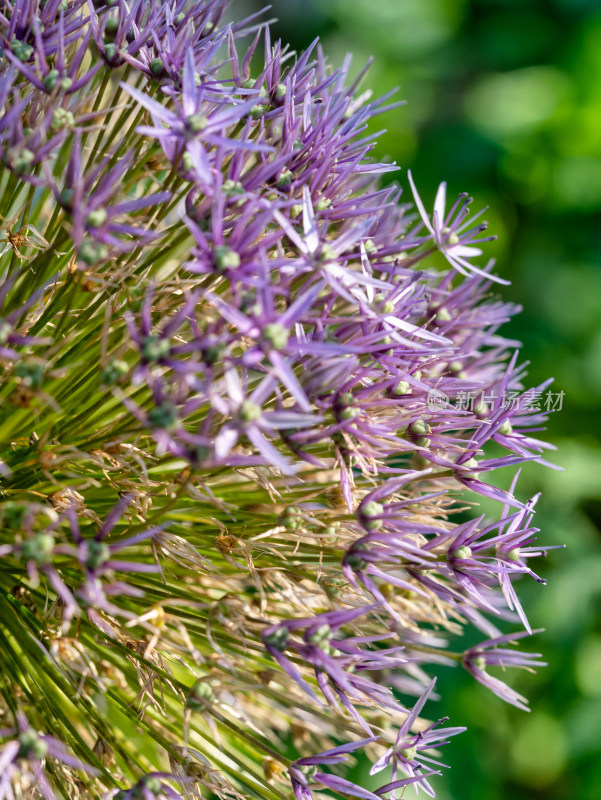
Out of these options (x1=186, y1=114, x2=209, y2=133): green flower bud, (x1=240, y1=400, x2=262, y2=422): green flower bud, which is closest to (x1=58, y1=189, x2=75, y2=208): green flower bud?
(x1=186, y1=114, x2=209, y2=133): green flower bud

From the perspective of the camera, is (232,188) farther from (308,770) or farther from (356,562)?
(308,770)

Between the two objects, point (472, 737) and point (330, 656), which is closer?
point (330, 656)

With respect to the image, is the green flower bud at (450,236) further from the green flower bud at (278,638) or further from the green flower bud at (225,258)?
the green flower bud at (278,638)

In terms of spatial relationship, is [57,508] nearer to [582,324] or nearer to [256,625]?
[256,625]

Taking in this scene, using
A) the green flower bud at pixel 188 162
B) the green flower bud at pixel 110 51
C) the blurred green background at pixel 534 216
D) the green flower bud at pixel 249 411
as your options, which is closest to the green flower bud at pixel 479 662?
the green flower bud at pixel 249 411

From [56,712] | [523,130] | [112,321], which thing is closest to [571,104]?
[523,130]
